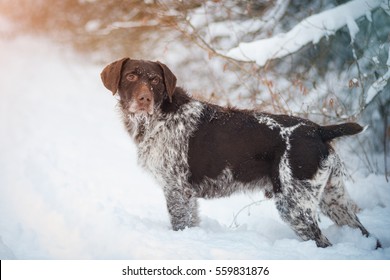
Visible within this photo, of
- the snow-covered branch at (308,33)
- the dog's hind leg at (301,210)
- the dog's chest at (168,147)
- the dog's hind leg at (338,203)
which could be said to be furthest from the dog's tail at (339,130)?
the snow-covered branch at (308,33)

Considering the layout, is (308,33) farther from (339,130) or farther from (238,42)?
(339,130)

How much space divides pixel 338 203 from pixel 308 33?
2556 mm

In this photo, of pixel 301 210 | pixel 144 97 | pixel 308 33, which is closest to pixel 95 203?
pixel 144 97

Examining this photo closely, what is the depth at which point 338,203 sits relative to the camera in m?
3.44

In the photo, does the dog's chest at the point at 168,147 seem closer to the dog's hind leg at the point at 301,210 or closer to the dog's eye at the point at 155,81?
the dog's eye at the point at 155,81

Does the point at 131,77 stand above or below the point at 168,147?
above

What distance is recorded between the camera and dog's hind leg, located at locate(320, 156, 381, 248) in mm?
3377

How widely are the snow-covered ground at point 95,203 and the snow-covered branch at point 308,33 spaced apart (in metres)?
1.72

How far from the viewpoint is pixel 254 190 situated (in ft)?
11.3

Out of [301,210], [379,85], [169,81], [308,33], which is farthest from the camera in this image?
[308,33]

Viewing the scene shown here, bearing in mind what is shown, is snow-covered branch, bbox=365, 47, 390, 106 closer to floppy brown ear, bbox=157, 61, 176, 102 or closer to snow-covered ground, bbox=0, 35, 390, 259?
snow-covered ground, bbox=0, 35, 390, 259

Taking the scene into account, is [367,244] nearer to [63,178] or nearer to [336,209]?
[336,209]

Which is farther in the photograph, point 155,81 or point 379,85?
point 379,85

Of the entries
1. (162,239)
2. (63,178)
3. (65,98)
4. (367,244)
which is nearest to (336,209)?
(367,244)
